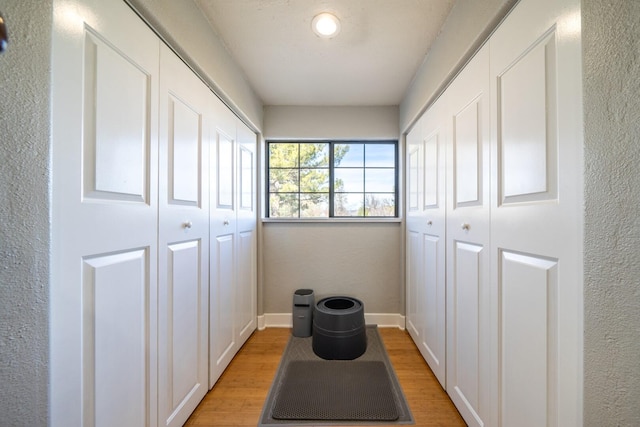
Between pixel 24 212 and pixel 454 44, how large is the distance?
71.2 inches

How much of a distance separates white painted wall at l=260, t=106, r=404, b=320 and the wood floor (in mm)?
443

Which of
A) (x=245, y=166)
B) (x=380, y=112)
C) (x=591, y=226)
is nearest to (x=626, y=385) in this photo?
(x=591, y=226)

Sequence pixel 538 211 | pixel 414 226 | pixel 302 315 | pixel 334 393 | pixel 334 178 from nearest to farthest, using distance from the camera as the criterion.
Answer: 1. pixel 538 211
2. pixel 334 393
3. pixel 414 226
4. pixel 302 315
5. pixel 334 178

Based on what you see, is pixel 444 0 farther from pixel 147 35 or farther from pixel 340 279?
pixel 340 279

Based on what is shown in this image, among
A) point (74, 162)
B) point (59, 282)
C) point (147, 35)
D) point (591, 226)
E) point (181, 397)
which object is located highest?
point (147, 35)

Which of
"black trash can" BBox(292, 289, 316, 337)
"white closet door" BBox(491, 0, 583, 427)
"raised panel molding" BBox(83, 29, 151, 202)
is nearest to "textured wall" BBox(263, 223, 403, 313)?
"black trash can" BBox(292, 289, 316, 337)

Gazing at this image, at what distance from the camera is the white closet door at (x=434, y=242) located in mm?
1532

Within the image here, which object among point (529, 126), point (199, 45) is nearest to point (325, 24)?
point (199, 45)

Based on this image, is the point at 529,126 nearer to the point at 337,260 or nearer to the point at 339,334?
the point at 339,334

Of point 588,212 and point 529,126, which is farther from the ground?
point 529,126

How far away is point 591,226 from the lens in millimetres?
618

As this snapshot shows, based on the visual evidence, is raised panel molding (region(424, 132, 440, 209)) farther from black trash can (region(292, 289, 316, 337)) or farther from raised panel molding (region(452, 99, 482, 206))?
black trash can (region(292, 289, 316, 337))

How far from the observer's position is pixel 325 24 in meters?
1.38

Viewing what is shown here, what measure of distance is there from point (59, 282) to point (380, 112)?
99.1 inches
